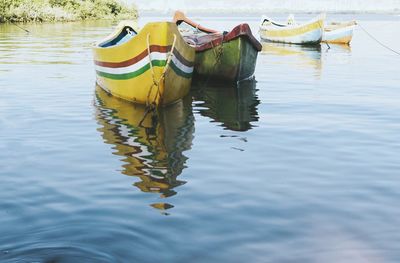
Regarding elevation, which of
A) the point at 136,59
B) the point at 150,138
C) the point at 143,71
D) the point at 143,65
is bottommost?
the point at 150,138

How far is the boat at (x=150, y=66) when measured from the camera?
454 inches

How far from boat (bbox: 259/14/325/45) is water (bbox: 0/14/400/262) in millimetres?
20014

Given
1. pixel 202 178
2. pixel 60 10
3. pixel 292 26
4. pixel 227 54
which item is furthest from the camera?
pixel 60 10

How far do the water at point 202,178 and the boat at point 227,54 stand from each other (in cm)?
192

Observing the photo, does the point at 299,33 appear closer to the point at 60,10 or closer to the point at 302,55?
the point at 302,55

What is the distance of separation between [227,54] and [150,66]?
4.95 m

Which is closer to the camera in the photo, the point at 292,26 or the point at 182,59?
the point at 182,59

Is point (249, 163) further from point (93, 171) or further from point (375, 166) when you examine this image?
point (93, 171)

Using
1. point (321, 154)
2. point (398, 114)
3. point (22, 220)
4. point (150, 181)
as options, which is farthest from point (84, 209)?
point (398, 114)

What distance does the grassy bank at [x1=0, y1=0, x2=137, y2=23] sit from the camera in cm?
5200

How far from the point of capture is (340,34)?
3628 centimetres

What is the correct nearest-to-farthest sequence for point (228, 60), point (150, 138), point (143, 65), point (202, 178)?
point (202, 178)
point (150, 138)
point (143, 65)
point (228, 60)

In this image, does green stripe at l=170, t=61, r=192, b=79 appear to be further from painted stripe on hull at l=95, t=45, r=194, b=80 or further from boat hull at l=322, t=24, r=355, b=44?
boat hull at l=322, t=24, r=355, b=44

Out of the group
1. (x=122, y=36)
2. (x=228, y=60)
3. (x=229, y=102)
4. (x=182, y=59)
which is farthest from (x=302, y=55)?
(x=182, y=59)
